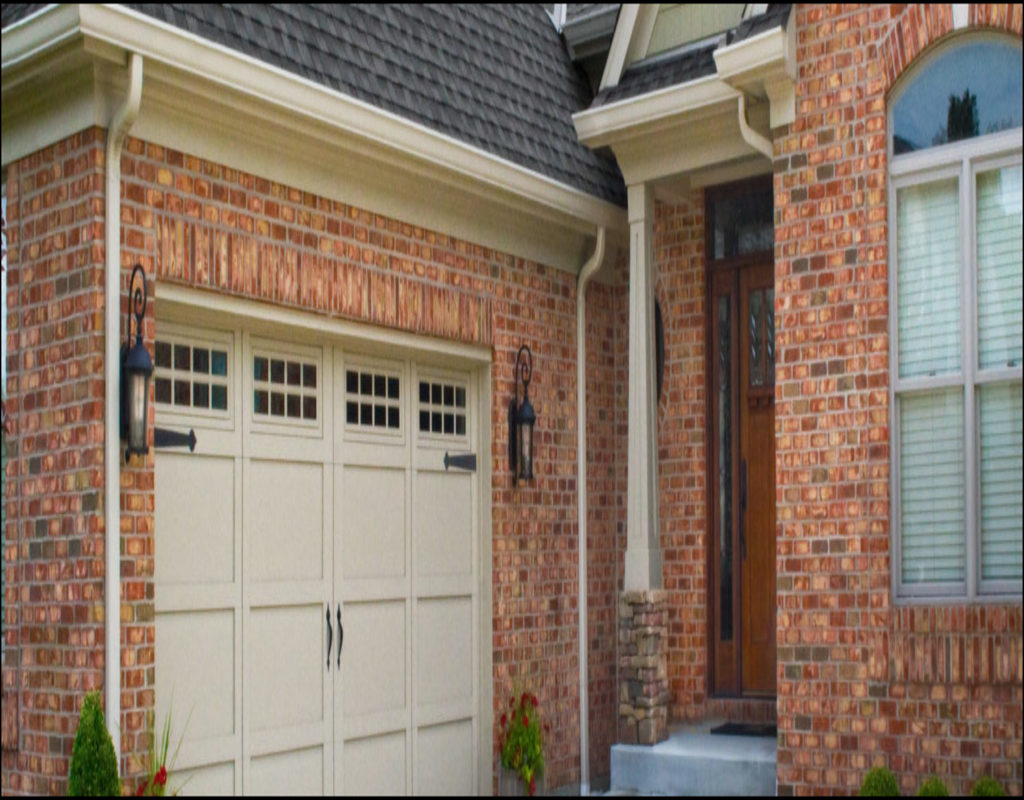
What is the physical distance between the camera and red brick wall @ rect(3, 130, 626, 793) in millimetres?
5703

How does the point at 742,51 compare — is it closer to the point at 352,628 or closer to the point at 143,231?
the point at 143,231

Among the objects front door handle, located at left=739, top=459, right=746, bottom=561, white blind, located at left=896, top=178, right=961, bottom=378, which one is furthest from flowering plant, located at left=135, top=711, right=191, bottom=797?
white blind, located at left=896, top=178, right=961, bottom=378

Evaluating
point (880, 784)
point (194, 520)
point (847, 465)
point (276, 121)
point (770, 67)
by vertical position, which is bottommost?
point (880, 784)

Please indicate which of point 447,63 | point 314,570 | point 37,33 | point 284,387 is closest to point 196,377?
point 284,387

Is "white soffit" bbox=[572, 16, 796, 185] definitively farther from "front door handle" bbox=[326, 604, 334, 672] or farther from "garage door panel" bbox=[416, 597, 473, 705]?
"front door handle" bbox=[326, 604, 334, 672]

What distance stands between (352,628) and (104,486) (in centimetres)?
197

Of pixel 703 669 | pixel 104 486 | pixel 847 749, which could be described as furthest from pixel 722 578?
pixel 104 486

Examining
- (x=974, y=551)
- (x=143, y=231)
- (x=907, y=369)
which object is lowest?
(x=974, y=551)

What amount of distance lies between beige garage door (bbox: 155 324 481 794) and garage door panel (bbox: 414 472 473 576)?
0.01 metres

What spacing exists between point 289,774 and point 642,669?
7.39 feet

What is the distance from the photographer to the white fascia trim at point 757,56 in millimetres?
6516

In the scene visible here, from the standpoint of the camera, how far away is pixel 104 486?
18.5 ft

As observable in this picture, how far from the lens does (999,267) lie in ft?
19.7

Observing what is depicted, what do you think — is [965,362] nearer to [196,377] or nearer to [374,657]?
[374,657]
